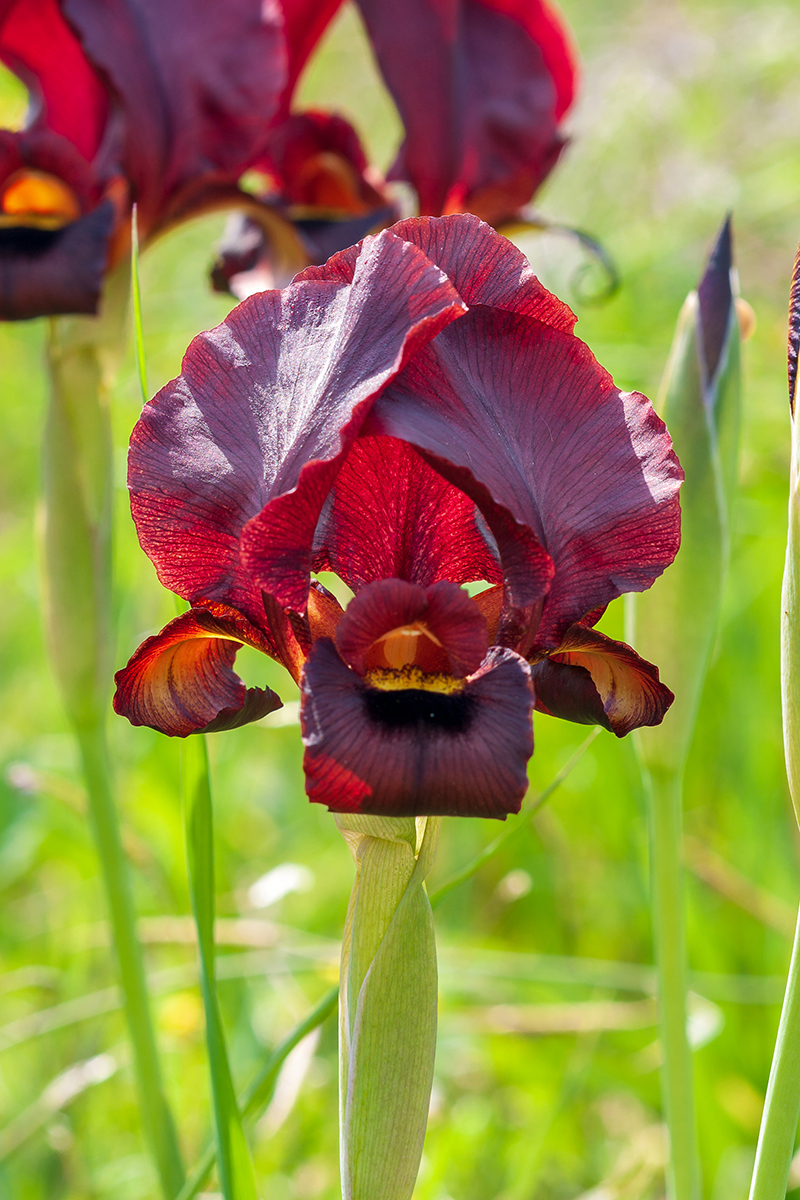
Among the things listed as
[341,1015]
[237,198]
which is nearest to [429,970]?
[341,1015]

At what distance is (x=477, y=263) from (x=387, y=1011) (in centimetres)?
28

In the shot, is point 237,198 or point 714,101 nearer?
point 237,198

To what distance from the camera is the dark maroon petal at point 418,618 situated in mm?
402

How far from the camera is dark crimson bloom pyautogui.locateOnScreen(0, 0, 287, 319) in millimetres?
852

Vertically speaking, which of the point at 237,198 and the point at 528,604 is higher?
the point at 237,198

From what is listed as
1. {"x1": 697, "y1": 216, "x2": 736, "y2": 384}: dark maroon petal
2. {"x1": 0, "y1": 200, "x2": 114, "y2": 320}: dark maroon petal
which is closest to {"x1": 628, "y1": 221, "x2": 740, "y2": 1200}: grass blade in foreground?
{"x1": 697, "y1": 216, "x2": 736, "y2": 384}: dark maroon petal

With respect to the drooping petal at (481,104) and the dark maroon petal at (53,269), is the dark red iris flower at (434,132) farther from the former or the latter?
the dark maroon petal at (53,269)

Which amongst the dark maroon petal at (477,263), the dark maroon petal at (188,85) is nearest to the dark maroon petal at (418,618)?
Result: the dark maroon petal at (477,263)

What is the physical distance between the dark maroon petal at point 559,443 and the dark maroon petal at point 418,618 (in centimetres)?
3

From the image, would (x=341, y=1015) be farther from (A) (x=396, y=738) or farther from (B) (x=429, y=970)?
(A) (x=396, y=738)

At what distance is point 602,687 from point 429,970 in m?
0.13

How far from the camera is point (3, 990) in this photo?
120cm

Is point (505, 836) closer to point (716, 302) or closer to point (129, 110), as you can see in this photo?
point (716, 302)

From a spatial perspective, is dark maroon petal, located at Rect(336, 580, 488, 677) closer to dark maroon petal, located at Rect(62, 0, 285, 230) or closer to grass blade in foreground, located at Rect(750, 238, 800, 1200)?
grass blade in foreground, located at Rect(750, 238, 800, 1200)
